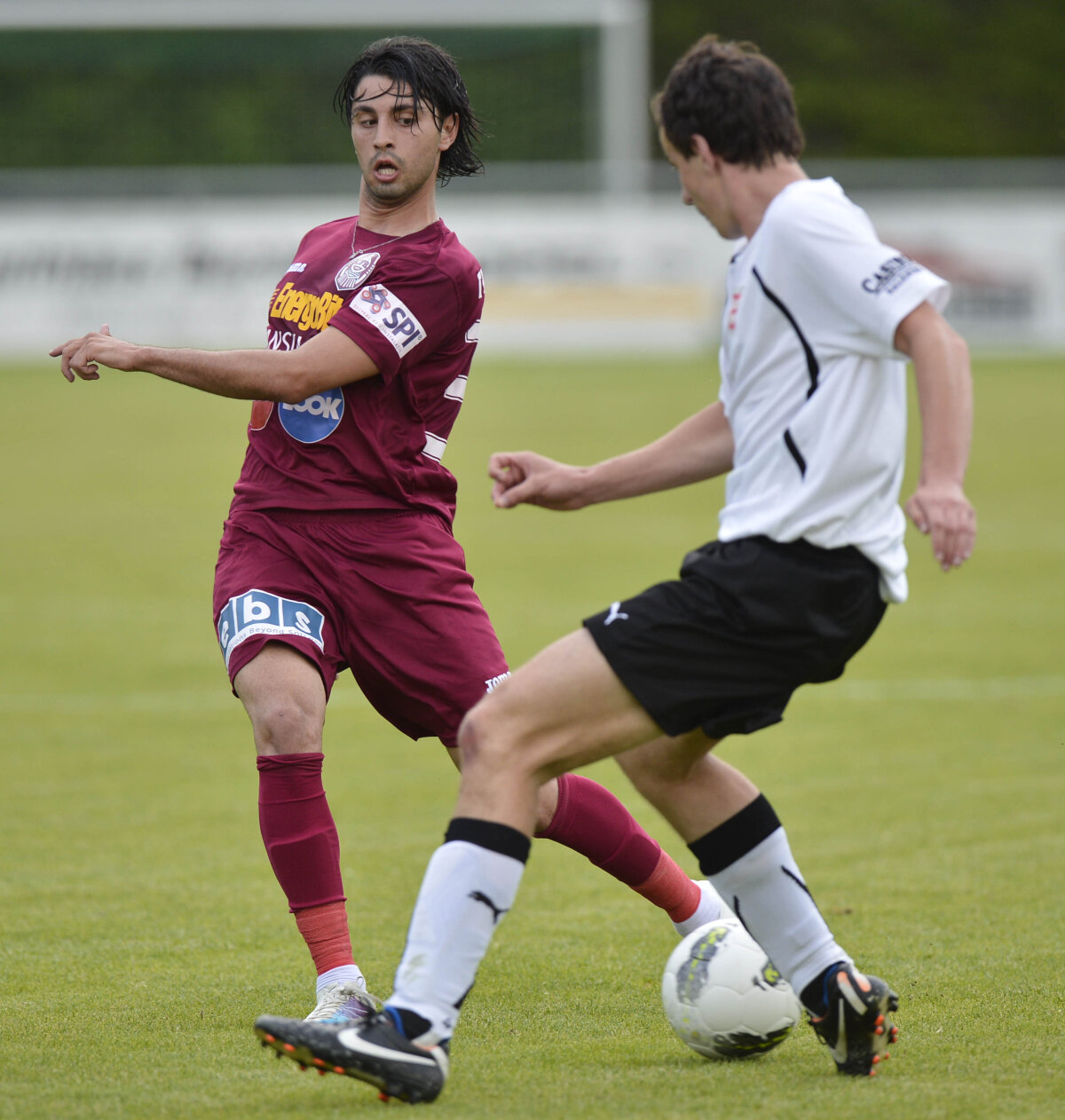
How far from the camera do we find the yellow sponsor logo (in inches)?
166

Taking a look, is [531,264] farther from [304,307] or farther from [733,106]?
[733,106]

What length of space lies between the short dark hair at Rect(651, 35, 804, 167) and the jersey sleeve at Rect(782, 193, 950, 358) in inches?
7.8

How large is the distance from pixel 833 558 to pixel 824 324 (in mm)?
435

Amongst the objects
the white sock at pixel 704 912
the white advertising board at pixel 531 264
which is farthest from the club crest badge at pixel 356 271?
the white advertising board at pixel 531 264

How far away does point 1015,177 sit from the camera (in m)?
30.7

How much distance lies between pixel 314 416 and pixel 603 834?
1.23 m

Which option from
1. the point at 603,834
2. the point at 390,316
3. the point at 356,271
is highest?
the point at 356,271

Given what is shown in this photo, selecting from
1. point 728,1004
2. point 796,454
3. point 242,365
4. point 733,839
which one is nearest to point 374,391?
point 242,365

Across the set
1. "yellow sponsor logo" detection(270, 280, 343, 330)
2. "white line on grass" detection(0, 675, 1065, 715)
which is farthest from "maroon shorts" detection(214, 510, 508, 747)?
"white line on grass" detection(0, 675, 1065, 715)

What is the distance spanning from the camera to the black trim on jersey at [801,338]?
323cm

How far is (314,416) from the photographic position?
423cm

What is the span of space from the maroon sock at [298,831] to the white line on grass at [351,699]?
171 inches

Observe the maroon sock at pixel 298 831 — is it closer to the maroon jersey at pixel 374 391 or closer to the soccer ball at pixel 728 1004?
the maroon jersey at pixel 374 391

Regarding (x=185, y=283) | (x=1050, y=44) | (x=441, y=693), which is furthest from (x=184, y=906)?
(x=1050, y=44)
